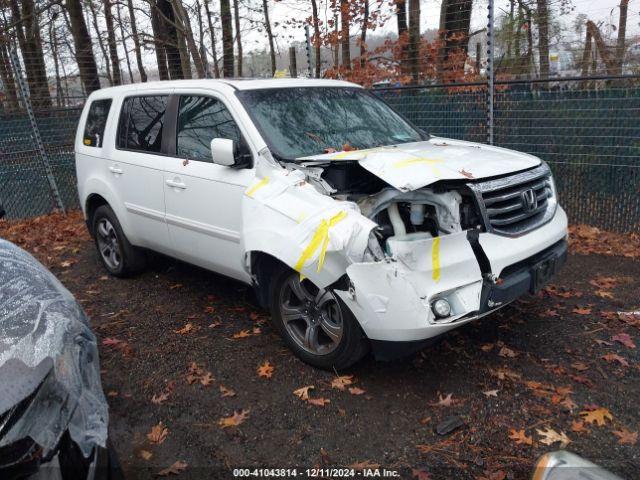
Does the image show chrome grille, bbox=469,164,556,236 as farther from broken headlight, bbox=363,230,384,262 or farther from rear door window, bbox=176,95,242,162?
rear door window, bbox=176,95,242,162

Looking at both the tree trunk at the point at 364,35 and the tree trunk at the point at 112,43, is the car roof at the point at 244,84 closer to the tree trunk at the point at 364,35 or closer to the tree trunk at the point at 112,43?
the tree trunk at the point at 364,35

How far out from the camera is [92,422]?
2123 mm

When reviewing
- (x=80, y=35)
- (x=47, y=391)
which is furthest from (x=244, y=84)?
(x=80, y=35)

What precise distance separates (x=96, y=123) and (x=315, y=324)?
3.57 metres

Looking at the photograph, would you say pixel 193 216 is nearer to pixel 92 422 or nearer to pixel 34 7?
pixel 92 422

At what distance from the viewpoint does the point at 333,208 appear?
3080 mm

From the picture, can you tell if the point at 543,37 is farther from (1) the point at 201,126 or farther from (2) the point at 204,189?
(2) the point at 204,189

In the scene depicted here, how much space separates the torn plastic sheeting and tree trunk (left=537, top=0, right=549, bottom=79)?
6.52 metres

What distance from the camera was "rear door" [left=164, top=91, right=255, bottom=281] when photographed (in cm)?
394

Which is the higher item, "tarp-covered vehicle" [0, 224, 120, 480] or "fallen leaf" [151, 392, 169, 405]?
"tarp-covered vehicle" [0, 224, 120, 480]

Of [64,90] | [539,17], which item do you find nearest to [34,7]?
[64,90]

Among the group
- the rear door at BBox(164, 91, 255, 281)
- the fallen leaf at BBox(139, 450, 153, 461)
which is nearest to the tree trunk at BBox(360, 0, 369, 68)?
the rear door at BBox(164, 91, 255, 281)

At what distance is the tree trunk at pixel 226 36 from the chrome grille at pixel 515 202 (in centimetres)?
1037

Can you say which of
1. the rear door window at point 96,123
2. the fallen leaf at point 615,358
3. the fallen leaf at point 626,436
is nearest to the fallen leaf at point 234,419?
the fallen leaf at point 626,436
